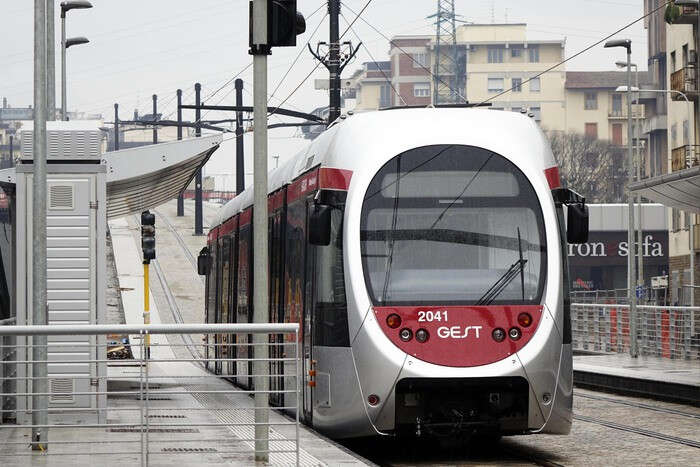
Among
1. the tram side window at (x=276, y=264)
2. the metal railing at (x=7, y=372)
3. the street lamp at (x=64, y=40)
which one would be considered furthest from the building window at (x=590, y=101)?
the metal railing at (x=7, y=372)

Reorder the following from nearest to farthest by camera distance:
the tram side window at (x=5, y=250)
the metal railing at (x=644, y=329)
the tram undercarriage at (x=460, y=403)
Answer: the tram undercarriage at (x=460, y=403), the tram side window at (x=5, y=250), the metal railing at (x=644, y=329)

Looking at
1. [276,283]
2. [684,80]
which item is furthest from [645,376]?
[684,80]

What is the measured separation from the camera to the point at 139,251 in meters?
76.2

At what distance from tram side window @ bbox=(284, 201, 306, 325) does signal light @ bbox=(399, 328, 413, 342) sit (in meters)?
2.16

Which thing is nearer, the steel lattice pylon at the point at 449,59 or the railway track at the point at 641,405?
the railway track at the point at 641,405

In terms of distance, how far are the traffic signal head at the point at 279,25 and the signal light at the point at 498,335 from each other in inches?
133

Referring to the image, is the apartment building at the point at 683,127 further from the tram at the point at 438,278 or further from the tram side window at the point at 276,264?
the tram at the point at 438,278

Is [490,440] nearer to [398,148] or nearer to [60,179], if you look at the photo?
[398,148]

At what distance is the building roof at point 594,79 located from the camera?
15325 centimetres

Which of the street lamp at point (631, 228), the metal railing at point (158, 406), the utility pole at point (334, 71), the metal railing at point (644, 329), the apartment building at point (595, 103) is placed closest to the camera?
the metal railing at point (158, 406)

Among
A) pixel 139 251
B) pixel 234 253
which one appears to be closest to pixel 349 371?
pixel 234 253

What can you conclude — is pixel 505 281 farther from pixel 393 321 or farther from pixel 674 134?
pixel 674 134

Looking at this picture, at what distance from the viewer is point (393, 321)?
14508 mm

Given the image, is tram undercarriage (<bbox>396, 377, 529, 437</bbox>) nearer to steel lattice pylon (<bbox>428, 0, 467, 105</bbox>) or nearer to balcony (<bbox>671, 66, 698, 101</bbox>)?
balcony (<bbox>671, 66, 698, 101</bbox>)
